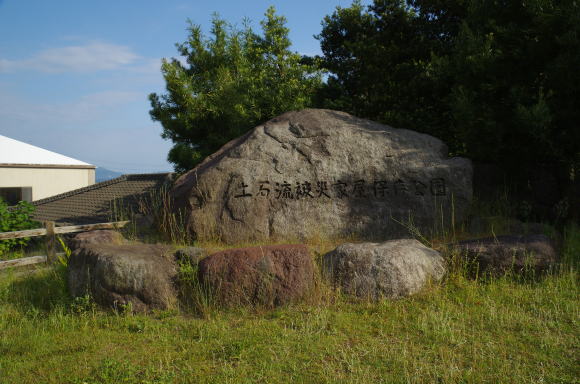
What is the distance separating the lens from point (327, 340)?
446cm

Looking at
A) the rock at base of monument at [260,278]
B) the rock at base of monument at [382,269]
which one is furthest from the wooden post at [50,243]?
the rock at base of monument at [382,269]

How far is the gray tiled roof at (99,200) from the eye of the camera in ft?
53.6

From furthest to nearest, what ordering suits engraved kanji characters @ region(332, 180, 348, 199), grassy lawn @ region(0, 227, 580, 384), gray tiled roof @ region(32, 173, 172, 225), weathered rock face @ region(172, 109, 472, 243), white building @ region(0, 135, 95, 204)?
white building @ region(0, 135, 95, 204) < gray tiled roof @ region(32, 173, 172, 225) < engraved kanji characters @ region(332, 180, 348, 199) < weathered rock face @ region(172, 109, 472, 243) < grassy lawn @ region(0, 227, 580, 384)

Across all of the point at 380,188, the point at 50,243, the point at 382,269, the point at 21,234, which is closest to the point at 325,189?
the point at 380,188

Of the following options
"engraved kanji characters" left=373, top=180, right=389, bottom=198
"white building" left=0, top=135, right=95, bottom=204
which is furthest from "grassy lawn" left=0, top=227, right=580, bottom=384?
"white building" left=0, top=135, right=95, bottom=204

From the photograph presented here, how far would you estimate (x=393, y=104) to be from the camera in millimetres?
11352

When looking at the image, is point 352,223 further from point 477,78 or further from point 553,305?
point 477,78

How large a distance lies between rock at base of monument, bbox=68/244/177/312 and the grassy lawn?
0.20 metres

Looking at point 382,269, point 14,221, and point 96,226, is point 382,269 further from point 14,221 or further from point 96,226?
point 14,221

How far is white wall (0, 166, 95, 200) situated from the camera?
79.4 ft

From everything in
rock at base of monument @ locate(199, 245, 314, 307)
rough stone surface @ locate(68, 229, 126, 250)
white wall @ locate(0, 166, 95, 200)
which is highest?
white wall @ locate(0, 166, 95, 200)

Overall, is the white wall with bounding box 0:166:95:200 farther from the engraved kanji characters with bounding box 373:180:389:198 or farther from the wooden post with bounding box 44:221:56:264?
the engraved kanji characters with bounding box 373:180:389:198

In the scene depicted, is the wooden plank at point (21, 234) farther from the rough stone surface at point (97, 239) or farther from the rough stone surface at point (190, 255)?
the rough stone surface at point (190, 255)

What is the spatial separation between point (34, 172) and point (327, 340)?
26789mm
